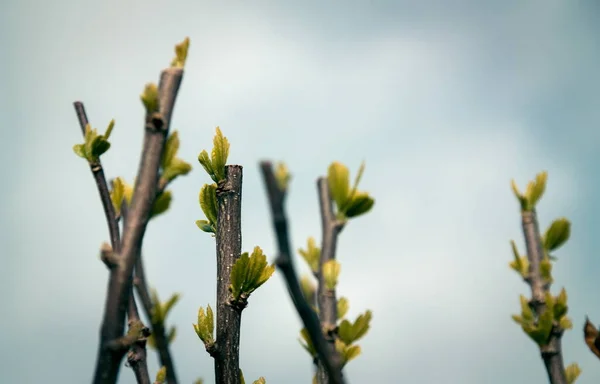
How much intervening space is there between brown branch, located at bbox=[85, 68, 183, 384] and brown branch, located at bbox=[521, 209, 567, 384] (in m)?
1.01

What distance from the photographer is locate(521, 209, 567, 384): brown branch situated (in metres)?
1.45

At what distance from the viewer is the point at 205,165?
2.97 meters

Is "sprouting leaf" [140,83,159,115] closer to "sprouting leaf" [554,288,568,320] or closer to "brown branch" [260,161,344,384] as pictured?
"brown branch" [260,161,344,384]

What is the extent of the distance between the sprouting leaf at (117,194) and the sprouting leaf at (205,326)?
73 centimetres

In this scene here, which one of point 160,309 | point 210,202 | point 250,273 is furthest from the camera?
point 210,202

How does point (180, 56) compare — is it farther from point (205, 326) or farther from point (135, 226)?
point (205, 326)

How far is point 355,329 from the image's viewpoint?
1.52 m

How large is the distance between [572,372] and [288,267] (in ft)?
3.67

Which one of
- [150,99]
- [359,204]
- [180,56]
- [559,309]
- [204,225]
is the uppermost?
[204,225]

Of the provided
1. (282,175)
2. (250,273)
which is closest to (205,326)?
(250,273)

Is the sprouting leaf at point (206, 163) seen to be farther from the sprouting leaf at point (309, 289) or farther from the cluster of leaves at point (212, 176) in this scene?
the sprouting leaf at point (309, 289)

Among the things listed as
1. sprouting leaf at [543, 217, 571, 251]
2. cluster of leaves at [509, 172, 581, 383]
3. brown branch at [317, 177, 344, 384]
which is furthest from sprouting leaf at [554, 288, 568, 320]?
brown branch at [317, 177, 344, 384]

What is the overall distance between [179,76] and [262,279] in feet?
3.69

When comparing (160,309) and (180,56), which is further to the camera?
(180,56)
